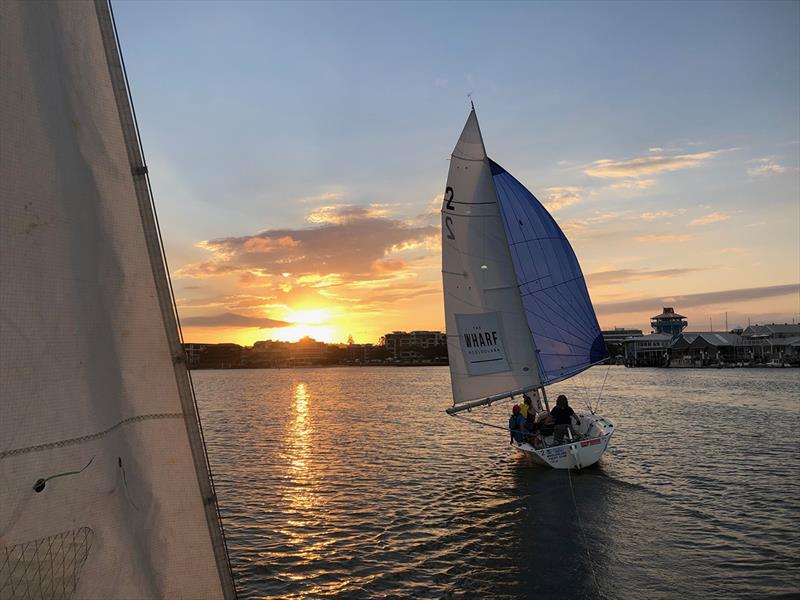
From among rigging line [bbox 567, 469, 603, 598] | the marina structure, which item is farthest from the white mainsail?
the marina structure

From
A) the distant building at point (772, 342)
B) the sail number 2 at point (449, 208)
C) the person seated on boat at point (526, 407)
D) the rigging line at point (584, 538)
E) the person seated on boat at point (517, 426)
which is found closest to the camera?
the rigging line at point (584, 538)

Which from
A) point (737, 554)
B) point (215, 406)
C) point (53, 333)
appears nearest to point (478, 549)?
point (737, 554)

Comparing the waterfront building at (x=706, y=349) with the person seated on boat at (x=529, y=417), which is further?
the waterfront building at (x=706, y=349)

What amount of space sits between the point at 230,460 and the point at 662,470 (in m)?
18.7

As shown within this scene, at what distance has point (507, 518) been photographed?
16.0m

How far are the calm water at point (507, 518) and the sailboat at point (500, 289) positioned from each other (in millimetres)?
3651

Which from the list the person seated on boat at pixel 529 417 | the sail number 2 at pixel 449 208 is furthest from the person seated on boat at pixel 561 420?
the sail number 2 at pixel 449 208

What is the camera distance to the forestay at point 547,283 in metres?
22.0

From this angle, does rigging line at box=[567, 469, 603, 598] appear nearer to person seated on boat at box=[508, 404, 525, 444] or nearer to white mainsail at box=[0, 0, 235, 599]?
person seated on boat at box=[508, 404, 525, 444]

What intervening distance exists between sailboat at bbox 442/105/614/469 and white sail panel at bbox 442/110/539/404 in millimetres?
38

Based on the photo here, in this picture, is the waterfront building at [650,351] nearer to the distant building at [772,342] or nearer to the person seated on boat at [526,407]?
the distant building at [772,342]

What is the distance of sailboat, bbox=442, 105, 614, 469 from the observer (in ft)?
72.2

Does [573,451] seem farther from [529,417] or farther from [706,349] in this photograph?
[706,349]

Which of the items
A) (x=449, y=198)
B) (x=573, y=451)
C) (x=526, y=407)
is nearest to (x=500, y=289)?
(x=449, y=198)
